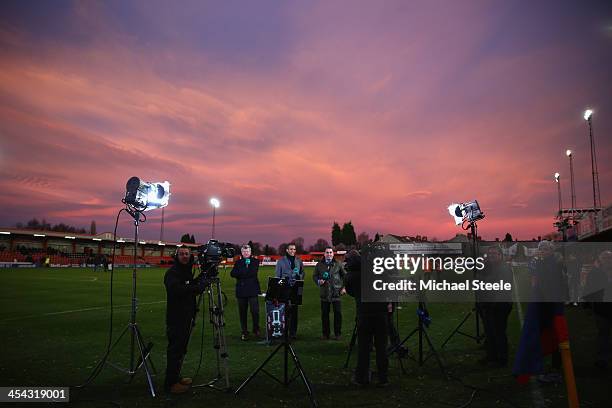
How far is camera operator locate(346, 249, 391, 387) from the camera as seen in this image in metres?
6.36

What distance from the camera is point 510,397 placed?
19.1ft

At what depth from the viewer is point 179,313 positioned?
20.4ft

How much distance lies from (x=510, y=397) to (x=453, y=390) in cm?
79

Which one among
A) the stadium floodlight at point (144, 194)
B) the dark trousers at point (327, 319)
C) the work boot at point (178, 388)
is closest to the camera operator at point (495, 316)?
the dark trousers at point (327, 319)

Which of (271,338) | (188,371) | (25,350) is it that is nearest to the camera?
(188,371)

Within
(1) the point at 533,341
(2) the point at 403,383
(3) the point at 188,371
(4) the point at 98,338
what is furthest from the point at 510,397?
(4) the point at 98,338

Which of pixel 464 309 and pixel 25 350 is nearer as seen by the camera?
pixel 25 350

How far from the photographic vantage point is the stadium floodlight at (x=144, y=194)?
21.9 feet

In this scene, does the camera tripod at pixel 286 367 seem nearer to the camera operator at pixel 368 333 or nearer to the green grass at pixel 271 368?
the green grass at pixel 271 368

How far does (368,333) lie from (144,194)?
4454 mm

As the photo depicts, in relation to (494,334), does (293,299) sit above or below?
above

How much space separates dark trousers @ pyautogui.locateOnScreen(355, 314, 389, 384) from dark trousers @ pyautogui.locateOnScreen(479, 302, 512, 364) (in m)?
2.48

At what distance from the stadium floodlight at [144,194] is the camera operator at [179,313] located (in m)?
1.17

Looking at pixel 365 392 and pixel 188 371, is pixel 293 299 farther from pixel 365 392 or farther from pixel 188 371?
pixel 188 371
